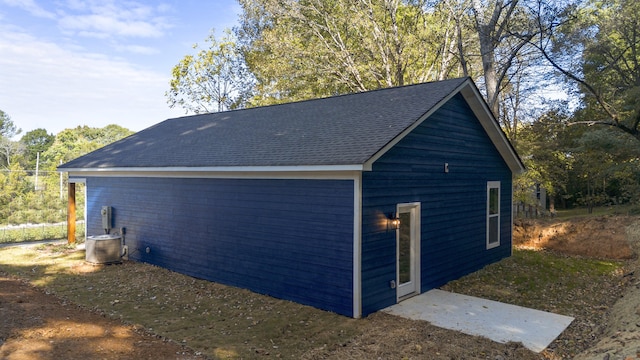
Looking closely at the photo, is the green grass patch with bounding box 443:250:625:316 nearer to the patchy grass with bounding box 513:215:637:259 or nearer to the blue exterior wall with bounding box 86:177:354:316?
the patchy grass with bounding box 513:215:637:259

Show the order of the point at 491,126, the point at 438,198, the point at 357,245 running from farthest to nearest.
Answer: the point at 491,126 < the point at 438,198 < the point at 357,245

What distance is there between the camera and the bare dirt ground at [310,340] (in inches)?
212

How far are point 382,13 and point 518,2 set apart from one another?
25.8 ft

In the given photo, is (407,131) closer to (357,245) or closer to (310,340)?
(357,245)

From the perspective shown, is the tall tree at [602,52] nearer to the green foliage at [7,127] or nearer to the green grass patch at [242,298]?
the green grass patch at [242,298]

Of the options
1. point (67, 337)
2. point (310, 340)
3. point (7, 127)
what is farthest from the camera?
point (7, 127)

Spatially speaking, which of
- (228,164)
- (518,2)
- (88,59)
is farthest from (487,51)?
(88,59)

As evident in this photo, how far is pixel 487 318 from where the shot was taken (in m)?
6.84

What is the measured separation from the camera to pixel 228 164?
8578mm

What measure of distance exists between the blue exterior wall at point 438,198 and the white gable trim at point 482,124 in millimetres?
145

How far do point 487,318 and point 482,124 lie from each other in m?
5.39

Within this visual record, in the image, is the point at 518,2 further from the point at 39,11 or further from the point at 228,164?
the point at 39,11

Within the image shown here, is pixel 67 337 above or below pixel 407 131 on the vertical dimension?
below

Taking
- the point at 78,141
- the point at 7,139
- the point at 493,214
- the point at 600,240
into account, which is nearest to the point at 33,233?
the point at 493,214
